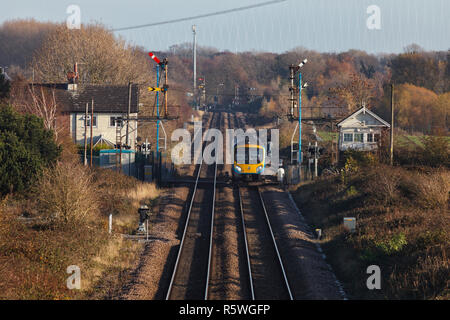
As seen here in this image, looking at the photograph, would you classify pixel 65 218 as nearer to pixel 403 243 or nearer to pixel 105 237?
pixel 105 237

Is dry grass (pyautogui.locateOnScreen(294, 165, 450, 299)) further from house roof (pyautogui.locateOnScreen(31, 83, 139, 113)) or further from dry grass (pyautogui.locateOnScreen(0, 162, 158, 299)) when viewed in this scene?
house roof (pyautogui.locateOnScreen(31, 83, 139, 113))

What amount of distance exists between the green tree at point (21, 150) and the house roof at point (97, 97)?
58.1 ft

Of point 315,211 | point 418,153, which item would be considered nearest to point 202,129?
point 418,153

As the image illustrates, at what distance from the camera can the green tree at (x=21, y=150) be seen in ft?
81.7

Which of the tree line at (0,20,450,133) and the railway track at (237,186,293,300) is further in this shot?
the tree line at (0,20,450,133)

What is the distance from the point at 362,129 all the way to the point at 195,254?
1105 inches

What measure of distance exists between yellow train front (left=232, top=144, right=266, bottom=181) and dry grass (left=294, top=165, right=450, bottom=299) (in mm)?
4432

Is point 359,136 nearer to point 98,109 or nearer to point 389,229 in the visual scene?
point 98,109

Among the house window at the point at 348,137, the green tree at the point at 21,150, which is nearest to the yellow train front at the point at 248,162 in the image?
the green tree at the point at 21,150

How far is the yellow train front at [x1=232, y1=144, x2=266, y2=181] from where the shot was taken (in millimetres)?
33594

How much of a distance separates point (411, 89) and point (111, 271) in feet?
187

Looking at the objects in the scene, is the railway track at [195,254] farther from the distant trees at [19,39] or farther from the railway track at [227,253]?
the distant trees at [19,39]

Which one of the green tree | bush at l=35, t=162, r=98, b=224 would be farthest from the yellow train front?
bush at l=35, t=162, r=98, b=224

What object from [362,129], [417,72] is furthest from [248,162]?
[417,72]
